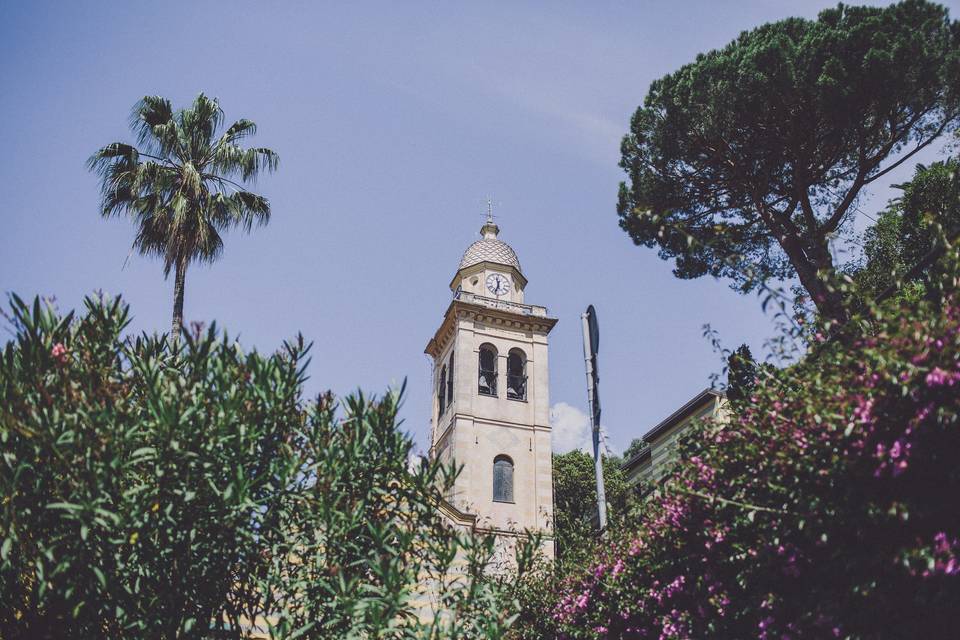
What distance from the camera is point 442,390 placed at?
34281mm

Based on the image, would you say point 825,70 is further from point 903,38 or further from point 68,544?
point 68,544

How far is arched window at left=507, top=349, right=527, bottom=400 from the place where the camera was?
3192 centimetres

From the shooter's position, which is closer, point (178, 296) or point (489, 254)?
point (178, 296)

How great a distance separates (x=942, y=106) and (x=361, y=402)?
15.2m

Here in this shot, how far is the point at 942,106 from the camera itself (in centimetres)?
1544

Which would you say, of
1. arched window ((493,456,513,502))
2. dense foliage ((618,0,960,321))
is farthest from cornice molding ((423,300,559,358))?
dense foliage ((618,0,960,321))

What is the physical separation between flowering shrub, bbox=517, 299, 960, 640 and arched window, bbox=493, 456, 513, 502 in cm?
2217

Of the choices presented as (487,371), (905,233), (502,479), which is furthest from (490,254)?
(905,233)

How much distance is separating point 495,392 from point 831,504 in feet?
87.3

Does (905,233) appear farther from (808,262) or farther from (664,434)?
(664,434)

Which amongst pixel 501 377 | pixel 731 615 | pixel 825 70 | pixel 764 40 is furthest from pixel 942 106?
pixel 501 377

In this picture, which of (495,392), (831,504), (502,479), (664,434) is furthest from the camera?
(495,392)

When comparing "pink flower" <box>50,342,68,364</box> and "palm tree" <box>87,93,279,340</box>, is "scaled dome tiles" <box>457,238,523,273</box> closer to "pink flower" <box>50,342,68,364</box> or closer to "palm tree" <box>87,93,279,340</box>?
"palm tree" <box>87,93,279,340</box>

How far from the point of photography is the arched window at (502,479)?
95.7ft
